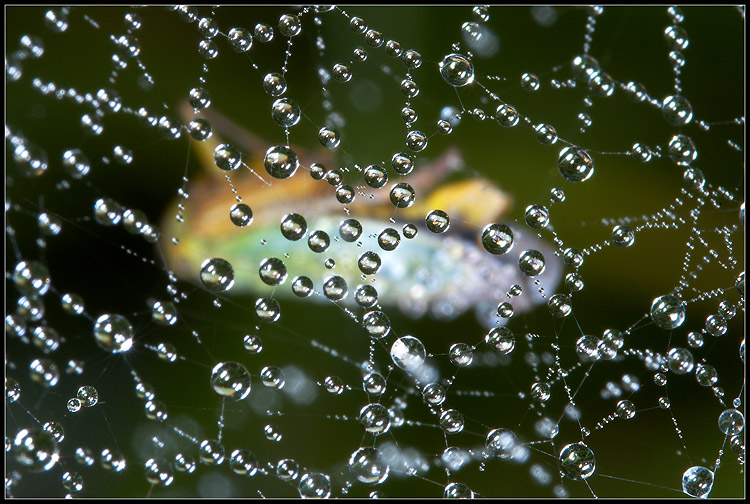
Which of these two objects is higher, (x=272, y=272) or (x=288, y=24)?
(x=288, y=24)

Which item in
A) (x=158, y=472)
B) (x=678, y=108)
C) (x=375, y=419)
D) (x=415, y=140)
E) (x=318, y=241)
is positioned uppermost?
(x=678, y=108)

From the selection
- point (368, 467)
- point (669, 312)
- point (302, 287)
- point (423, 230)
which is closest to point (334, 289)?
point (302, 287)

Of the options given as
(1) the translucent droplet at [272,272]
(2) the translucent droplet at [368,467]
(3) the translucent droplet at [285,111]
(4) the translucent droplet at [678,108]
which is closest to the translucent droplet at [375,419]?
(2) the translucent droplet at [368,467]

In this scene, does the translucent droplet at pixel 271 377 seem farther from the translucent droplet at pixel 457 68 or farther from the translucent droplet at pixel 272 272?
the translucent droplet at pixel 457 68

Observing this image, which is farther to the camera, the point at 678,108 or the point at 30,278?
the point at 678,108

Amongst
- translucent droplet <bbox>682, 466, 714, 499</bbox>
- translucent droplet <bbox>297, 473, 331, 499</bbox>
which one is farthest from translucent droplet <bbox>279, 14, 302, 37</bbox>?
translucent droplet <bbox>682, 466, 714, 499</bbox>

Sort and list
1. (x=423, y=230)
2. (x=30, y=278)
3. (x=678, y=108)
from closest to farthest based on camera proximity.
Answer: (x=30, y=278)
(x=678, y=108)
(x=423, y=230)

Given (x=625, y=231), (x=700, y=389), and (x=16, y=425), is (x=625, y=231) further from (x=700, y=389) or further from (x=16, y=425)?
(x=16, y=425)

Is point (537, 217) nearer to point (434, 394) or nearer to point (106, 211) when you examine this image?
point (434, 394)
